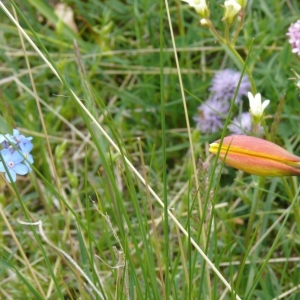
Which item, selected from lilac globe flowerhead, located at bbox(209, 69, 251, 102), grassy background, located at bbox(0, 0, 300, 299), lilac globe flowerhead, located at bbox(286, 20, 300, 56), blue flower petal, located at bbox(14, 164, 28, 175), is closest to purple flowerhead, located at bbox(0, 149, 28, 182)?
blue flower petal, located at bbox(14, 164, 28, 175)

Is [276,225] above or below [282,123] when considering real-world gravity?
below

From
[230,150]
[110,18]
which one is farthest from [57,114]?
[230,150]

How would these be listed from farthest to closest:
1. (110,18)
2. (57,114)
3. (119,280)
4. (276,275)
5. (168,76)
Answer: (110,18), (168,76), (57,114), (276,275), (119,280)

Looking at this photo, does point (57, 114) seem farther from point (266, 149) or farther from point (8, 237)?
point (266, 149)

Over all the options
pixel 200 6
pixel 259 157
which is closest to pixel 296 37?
pixel 200 6

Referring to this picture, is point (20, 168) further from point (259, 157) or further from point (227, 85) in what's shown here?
point (227, 85)

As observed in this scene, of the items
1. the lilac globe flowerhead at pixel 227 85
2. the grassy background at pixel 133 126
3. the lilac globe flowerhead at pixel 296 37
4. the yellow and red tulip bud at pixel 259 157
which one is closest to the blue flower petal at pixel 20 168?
the yellow and red tulip bud at pixel 259 157

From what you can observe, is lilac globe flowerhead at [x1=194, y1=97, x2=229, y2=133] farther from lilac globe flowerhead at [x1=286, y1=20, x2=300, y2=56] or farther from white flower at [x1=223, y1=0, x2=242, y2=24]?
white flower at [x1=223, y1=0, x2=242, y2=24]

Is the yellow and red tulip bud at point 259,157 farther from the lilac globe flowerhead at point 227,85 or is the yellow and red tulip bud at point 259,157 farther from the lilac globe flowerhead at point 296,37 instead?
the lilac globe flowerhead at point 227,85
